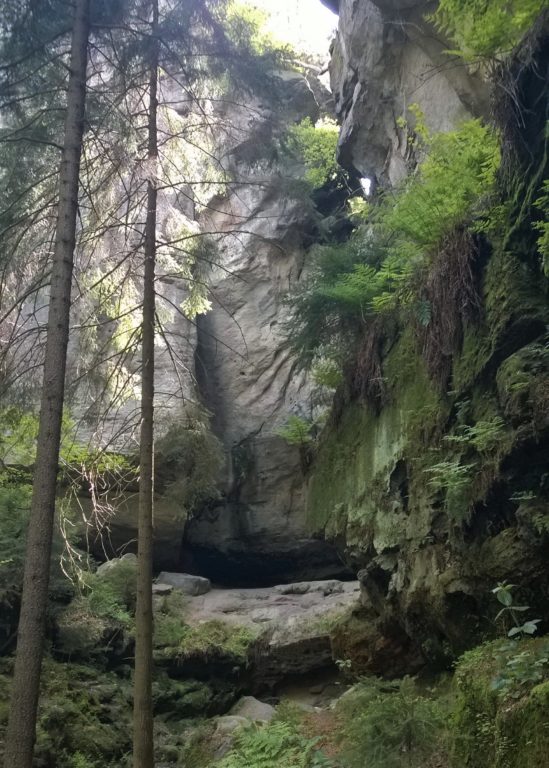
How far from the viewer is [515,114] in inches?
240

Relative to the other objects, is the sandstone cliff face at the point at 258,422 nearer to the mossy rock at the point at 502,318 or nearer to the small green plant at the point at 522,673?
the mossy rock at the point at 502,318

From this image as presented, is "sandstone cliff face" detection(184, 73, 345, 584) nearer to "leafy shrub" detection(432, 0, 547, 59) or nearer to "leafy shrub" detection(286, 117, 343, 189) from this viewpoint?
"leafy shrub" detection(286, 117, 343, 189)

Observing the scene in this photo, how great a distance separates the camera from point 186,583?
578 inches

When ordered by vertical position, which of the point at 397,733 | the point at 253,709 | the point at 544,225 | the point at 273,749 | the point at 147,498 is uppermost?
the point at 544,225

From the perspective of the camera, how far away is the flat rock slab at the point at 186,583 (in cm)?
1451

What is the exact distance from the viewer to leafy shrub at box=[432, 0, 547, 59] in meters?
5.89

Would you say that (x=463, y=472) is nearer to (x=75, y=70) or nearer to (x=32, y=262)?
(x=32, y=262)

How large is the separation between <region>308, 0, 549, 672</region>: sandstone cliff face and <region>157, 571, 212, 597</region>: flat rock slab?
18.8 feet

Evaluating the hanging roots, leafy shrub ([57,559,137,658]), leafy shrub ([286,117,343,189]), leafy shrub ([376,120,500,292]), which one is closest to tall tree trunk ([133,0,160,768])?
leafy shrub ([57,559,137,658])

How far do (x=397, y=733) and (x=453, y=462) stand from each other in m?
2.68

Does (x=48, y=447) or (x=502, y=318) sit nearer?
(x=48, y=447)

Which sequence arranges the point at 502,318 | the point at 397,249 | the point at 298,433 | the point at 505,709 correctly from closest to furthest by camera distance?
the point at 505,709
the point at 502,318
the point at 397,249
the point at 298,433

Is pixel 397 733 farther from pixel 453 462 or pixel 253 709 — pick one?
pixel 253 709

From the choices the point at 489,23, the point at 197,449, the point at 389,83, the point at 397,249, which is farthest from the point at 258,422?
the point at 489,23
